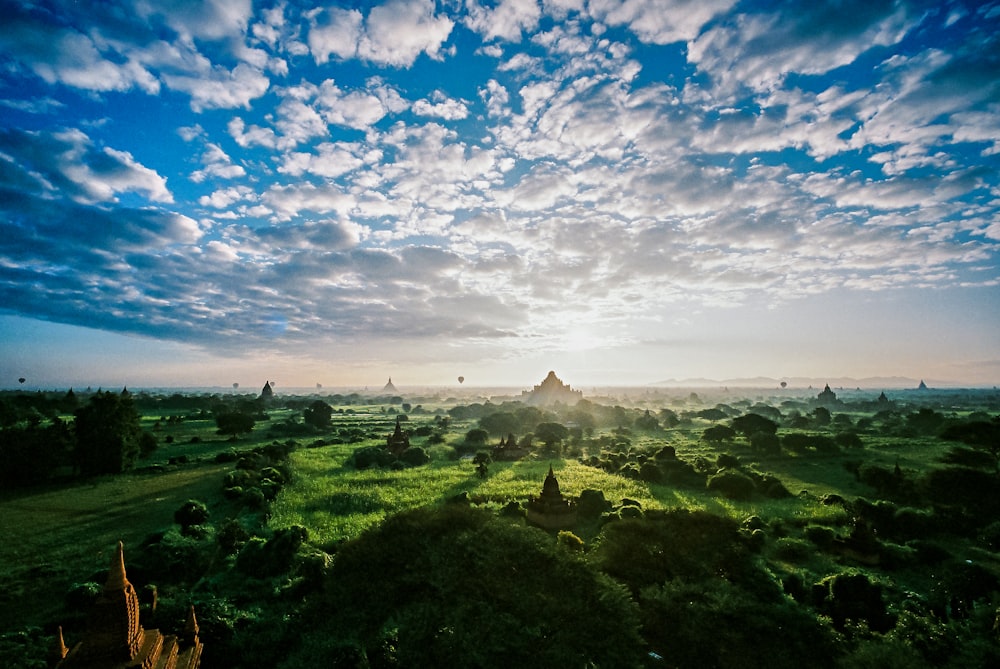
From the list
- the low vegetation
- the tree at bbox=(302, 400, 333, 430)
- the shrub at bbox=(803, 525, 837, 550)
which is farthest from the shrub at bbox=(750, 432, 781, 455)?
the tree at bbox=(302, 400, 333, 430)

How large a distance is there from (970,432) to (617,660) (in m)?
54.5

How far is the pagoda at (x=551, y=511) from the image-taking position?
102ft

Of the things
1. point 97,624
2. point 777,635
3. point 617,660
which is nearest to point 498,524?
point 617,660

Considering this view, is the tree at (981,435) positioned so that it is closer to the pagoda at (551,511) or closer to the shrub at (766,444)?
the shrub at (766,444)

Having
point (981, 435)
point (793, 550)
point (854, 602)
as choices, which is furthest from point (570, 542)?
point (981, 435)

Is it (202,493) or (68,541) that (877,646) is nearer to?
(68,541)

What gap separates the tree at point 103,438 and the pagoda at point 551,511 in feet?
152

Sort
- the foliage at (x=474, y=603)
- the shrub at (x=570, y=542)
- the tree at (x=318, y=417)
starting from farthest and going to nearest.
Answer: the tree at (x=318, y=417) < the shrub at (x=570, y=542) < the foliage at (x=474, y=603)

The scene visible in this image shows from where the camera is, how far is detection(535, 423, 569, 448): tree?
238 feet

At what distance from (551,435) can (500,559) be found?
5328 centimetres

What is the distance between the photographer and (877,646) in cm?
1623

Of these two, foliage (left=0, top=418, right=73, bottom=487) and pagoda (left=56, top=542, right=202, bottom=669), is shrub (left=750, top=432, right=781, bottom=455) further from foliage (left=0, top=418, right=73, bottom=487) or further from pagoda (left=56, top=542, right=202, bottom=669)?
foliage (left=0, top=418, right=73, bottom=487)

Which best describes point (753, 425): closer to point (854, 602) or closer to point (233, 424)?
point (854, 602)

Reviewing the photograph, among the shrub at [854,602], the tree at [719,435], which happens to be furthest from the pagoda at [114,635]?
the tree at [719,435]
